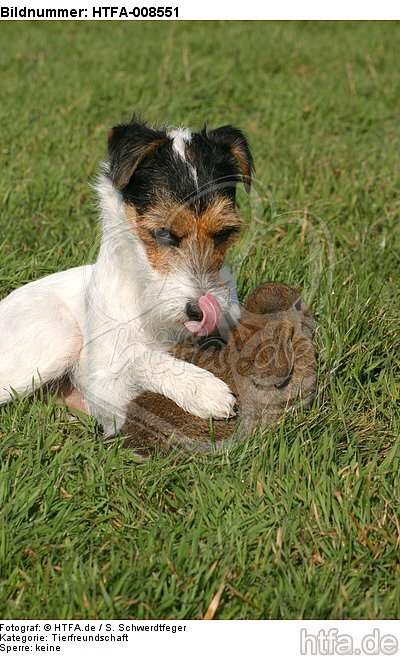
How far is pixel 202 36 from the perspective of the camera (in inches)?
397

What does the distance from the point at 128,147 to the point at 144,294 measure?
0.74m

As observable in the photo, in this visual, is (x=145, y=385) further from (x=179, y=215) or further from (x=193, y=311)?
(x=179, y=215)

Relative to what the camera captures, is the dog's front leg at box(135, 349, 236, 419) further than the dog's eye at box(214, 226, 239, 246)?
No

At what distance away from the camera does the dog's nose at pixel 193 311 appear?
14.0 ft

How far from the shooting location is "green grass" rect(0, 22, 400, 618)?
3.58 meters

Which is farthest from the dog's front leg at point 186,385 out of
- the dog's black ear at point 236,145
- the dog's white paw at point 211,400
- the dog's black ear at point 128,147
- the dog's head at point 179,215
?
the dog's black ear at point 236,145

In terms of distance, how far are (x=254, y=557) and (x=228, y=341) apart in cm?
116

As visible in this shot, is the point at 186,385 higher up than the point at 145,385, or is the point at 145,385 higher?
the point at 186,385

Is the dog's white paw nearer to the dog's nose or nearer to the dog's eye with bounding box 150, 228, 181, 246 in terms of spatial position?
the dog's nose

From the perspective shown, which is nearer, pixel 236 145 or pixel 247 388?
pixel 247 388

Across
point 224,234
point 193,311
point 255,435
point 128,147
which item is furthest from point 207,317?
point 128,147

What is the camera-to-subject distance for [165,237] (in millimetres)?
4434

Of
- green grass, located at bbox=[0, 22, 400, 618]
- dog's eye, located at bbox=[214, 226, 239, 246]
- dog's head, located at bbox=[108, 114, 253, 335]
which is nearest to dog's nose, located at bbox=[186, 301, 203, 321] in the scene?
dog's head, located at bbox=[108, 114, 253, 335]

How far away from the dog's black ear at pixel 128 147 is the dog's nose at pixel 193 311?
0.72 m
